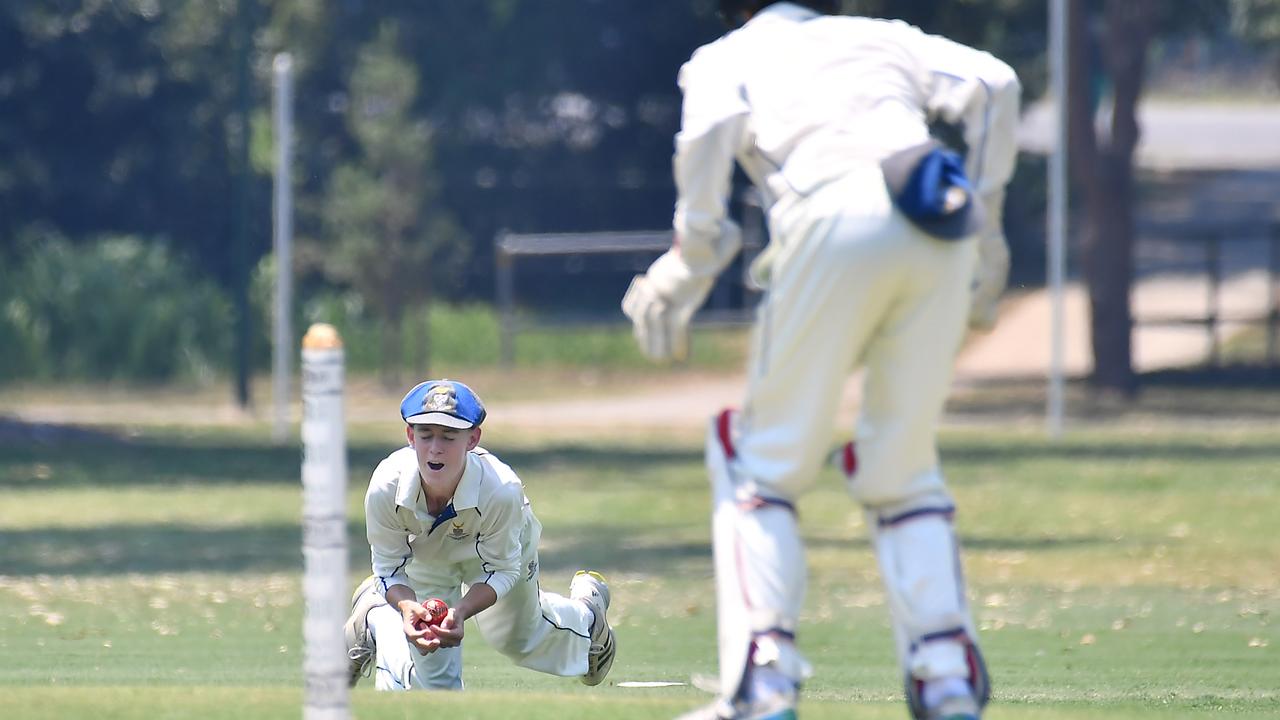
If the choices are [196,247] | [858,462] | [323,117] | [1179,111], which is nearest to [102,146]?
[196,247]

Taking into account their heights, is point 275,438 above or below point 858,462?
below

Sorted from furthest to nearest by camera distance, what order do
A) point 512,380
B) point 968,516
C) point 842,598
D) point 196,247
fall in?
point 196,247, point 512,380, point 968,516, point 842,598

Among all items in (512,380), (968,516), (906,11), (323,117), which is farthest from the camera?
(323,117)

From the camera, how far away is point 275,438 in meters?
26.8

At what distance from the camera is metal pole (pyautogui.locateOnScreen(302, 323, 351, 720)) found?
5.23m

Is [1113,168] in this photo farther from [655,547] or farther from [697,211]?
[697,211]

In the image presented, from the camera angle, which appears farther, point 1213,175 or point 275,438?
point 1213,175

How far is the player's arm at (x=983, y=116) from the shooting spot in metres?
5.86

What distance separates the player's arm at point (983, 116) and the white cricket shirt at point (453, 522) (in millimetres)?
3091

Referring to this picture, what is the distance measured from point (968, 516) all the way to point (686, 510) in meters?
2.46

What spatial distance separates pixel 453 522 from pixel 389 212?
27.9 metres

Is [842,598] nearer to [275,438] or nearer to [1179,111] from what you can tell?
[275,438]

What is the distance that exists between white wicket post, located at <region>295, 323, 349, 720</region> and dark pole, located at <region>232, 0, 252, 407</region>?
77.2 feet

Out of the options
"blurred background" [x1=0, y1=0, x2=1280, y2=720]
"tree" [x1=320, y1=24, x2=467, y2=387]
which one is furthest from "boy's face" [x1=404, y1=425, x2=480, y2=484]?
"tree" [x1=320, y1=24, x2=467, y2=387]
